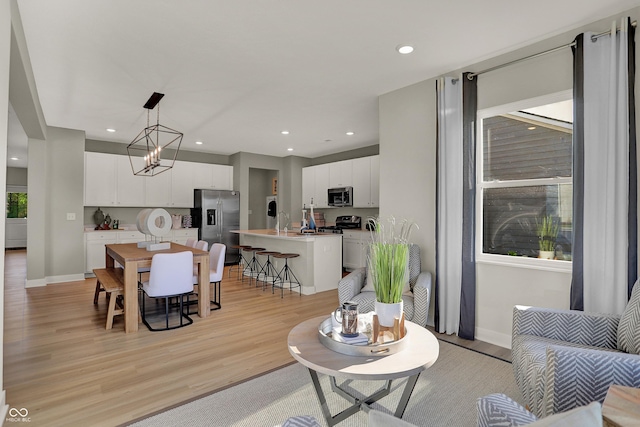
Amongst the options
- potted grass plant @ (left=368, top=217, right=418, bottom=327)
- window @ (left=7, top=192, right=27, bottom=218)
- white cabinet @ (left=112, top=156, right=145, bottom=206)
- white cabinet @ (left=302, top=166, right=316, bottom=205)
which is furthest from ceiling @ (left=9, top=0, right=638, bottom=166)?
window @ (left=7, top=192, right=27, bottom=218)

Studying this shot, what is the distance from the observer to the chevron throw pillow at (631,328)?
1720 millimetres

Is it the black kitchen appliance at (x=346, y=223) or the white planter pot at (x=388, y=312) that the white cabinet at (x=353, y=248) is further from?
the white planter pot at (x=388, y=312)

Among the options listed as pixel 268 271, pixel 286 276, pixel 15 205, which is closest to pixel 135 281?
pixel 286 276

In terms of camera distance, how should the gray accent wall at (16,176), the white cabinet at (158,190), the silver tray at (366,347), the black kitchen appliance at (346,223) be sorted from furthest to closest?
1. the gray accent wall at (16,176)
2. the black kitchen appliance at (346,223)
3. the white cabinet at (158,190)
4. the silver tray at (366,347)

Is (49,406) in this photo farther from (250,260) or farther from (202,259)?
(250,260)

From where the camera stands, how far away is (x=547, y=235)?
2.92 metres

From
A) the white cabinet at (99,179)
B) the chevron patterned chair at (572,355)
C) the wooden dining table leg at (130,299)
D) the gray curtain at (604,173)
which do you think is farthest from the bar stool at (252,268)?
the gray curtain at (604,173)

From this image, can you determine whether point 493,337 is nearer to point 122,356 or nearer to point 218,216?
point 122,356

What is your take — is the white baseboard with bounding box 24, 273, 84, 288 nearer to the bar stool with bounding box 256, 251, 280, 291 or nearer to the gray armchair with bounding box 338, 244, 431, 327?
the bar stool with bounding box 256, 251, 280, 291

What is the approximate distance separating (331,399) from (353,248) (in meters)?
4.84

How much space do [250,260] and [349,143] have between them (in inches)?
123

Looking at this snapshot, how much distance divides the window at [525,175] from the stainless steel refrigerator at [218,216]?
226 inches

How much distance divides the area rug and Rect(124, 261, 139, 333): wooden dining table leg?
5.63 feet

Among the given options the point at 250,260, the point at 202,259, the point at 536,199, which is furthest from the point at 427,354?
the point at 250,260
